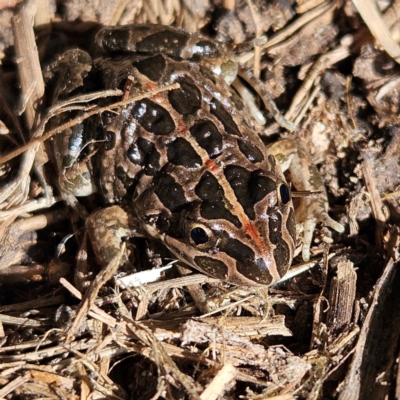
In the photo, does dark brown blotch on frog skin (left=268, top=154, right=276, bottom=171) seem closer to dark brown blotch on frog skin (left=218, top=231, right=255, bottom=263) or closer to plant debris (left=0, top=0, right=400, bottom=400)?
plant debris (left=0, top=0, right=400, bottom=400)

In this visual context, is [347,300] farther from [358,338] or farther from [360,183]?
[360,183]

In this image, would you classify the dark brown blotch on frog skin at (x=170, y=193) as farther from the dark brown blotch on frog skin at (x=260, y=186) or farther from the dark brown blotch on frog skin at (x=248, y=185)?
the dark brown blotch on frog skin at (x=260, y=186)

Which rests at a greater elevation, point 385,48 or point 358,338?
point 385,48

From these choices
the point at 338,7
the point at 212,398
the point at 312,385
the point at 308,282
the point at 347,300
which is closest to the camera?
the point at 212,398

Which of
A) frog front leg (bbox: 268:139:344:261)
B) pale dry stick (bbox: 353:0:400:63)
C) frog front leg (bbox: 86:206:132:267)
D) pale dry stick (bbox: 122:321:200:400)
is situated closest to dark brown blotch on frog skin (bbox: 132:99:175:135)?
frog front leg (bbox: 86:206:132:267)

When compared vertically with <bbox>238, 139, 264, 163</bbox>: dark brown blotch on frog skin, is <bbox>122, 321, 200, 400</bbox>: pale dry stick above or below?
below

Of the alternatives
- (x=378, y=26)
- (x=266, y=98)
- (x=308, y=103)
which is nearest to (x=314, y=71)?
(x=308, y=103)

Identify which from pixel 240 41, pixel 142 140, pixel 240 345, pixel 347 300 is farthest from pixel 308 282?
pixel 240 41
